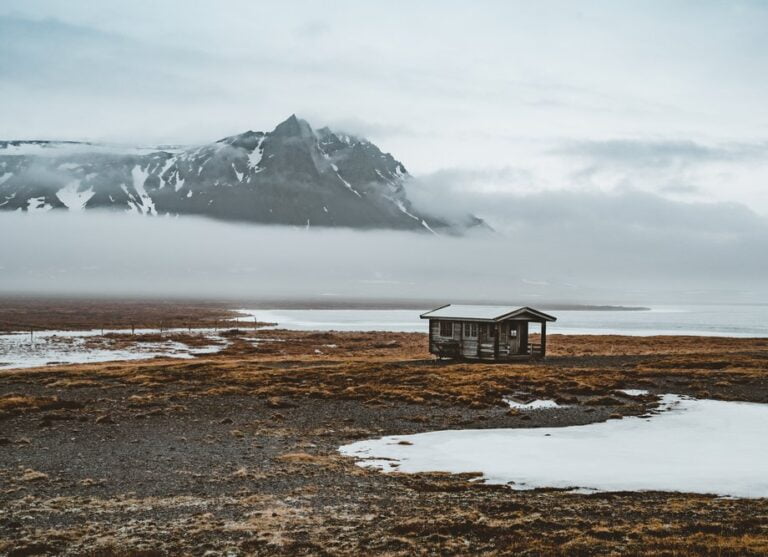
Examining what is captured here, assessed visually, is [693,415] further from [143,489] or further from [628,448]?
[143,489]

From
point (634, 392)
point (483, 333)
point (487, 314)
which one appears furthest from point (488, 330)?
point (634, 392)

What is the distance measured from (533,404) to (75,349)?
2202 inches

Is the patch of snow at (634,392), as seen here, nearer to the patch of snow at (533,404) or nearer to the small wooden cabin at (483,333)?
the patch of snow at (533,404)

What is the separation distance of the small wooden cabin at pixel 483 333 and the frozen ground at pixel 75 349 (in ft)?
87.0

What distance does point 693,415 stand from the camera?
31062mm

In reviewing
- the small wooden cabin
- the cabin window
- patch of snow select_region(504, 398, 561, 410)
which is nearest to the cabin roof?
the small wooden cabin

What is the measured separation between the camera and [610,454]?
23.2m

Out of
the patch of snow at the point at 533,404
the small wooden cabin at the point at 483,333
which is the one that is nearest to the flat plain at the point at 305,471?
the patch of snow at the point at 533,404

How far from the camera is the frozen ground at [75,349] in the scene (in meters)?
61.2

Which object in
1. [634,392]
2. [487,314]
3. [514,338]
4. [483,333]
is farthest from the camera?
[514,338]

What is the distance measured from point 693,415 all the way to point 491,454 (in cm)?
1315

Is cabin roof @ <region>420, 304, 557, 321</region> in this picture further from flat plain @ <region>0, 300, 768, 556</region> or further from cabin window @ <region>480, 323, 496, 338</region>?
flat plain @ <region>0, 300, 768, 556</region>

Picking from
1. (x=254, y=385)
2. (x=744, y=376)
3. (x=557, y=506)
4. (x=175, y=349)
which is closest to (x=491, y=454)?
(x=557, y=506)

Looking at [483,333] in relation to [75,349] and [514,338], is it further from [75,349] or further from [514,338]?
[75,349]
